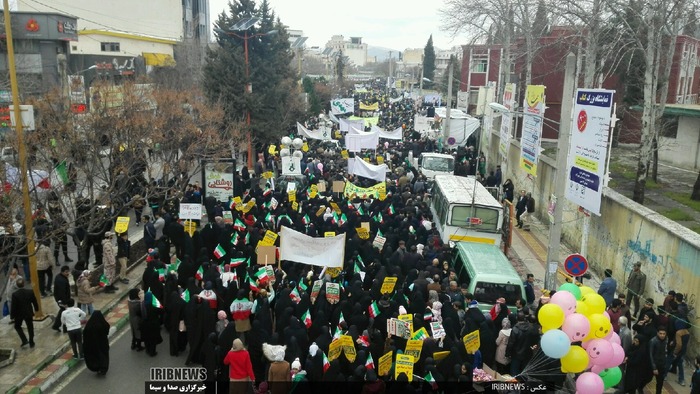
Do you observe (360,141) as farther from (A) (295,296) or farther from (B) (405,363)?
(B) (405,363)

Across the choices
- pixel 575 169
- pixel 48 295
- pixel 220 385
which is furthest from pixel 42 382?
pixel 575 169

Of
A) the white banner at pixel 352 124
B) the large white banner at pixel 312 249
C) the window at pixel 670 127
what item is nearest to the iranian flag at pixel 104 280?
the large white banner at pixel 312 249

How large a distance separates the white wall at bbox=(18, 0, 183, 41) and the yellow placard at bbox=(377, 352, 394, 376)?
51.2 metres

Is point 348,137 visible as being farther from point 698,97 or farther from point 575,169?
point 698,97

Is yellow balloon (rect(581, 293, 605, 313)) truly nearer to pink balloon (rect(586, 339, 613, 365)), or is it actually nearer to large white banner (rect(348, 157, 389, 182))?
pink balloon (rect(586, 339, 613, 365))

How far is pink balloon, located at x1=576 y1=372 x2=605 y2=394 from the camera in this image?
8469mm

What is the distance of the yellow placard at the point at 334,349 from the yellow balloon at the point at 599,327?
3494mm

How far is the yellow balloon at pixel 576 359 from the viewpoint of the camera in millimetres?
8609

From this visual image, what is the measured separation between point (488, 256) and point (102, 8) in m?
54.9

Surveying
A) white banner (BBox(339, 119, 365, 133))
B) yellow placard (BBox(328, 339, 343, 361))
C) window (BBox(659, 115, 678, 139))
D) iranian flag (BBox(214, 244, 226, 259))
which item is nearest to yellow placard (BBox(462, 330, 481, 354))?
yellow placard (BBox(328, 339, 343, 361))

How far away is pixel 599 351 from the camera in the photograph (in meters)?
8.62

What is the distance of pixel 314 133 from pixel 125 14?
37.6m

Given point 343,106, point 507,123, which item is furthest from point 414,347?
point 343,106

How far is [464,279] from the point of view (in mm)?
13578
